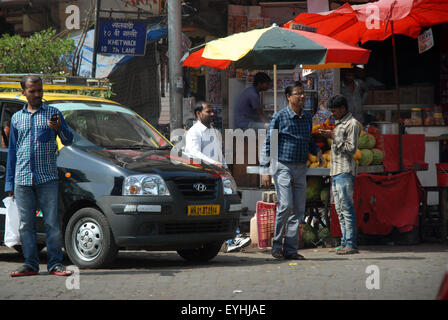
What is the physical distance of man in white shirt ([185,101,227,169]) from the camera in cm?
1037

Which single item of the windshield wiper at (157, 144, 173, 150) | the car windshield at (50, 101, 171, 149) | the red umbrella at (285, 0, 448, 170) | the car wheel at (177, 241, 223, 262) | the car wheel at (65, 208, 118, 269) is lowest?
the car wheel at (177, 241, 223, 262)

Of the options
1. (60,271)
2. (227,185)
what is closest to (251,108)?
(227,185)

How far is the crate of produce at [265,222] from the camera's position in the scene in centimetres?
1076

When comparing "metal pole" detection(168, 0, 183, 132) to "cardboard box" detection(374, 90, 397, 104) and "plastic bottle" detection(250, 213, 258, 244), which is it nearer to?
"plastic bottle" detection(250, 213, 258, 244)

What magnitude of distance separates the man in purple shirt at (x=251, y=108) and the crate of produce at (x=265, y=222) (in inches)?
99.0

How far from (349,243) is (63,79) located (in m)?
4.46

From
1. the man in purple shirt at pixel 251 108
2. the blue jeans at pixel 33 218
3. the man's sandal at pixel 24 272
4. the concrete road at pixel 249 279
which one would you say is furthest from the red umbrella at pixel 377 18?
the man's sandal at pixel 24 272

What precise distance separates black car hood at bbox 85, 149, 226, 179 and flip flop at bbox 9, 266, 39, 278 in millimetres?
1414

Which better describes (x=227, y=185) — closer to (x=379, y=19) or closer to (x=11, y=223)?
(x=11, y=223)

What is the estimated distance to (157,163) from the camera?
8820 mm

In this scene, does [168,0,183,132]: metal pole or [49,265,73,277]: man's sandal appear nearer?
[49,265,73,277]: man's sandal

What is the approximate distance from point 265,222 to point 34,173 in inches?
148

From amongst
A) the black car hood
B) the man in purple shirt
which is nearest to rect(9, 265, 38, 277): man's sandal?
the black car hood

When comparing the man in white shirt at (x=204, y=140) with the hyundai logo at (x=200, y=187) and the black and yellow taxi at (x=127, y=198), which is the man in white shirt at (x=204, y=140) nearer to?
the black and yellow taxi at (x=127, y=198)
